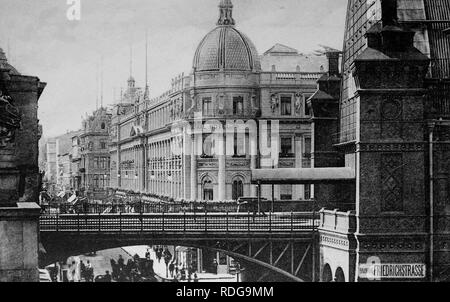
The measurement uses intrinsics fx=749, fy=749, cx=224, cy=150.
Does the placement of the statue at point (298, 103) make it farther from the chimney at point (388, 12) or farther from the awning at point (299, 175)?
the chimney at point (388, 12)

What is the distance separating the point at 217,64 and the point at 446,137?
75.1 ft

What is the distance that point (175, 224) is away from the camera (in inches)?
1203

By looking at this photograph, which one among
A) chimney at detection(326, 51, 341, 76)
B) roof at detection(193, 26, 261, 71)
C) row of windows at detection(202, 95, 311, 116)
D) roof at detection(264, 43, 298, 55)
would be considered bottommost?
row of windows at detection(202, 95, 311, 116)

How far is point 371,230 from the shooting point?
26.9 m

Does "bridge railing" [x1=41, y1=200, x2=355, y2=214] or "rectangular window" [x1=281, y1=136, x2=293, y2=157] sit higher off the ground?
"rectangular window" [x1=281, y1=136, x2=293, y2=157]

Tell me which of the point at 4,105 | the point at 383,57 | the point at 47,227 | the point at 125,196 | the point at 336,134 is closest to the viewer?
the point at 4,105

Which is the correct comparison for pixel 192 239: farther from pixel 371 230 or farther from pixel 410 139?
pixel 410 139

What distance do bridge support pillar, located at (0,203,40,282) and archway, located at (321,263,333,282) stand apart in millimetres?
13345

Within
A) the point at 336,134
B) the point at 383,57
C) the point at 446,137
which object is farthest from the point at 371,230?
the point at 336,134

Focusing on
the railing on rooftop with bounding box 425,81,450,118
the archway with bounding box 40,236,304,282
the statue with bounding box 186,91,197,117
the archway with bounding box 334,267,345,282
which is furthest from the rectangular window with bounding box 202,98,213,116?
the railing on rooftop with bounding box 425,81,450,118

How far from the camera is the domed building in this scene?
157 ft

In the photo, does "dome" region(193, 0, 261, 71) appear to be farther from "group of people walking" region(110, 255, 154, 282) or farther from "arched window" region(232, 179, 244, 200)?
"group of people walking" region(110, 255, 154, 282)

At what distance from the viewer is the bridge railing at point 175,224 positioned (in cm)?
2997

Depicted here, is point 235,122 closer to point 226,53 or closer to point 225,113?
point 225,113
